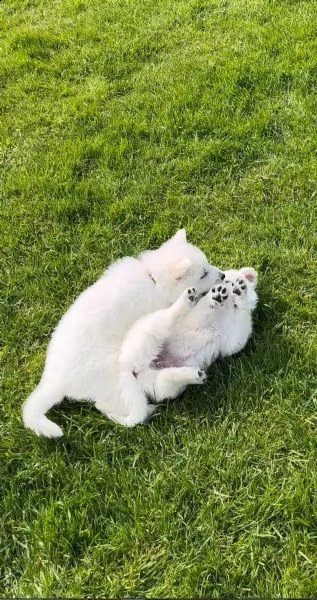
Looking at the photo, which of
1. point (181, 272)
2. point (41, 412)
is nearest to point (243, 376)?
point (181, 272)

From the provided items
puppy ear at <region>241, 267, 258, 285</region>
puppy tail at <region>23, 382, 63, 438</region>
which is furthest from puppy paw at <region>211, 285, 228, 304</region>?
puppy tail at <region>23, 382, 63, 438</region>

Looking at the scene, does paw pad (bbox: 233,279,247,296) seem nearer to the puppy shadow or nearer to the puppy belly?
the puppy shadow

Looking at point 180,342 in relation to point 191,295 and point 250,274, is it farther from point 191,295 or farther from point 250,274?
point 250,274

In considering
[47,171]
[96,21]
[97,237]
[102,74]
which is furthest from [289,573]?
[96,21]

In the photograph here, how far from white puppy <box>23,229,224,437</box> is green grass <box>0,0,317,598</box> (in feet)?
0.46

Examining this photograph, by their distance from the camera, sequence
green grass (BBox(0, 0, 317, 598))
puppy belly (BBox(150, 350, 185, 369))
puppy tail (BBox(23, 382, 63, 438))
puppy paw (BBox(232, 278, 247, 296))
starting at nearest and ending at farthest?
1. green grass (BBox(0, 0, 317, 598))
2. puppy tail (BBox(23, 382, 63, 438))
3. puppy belly (BBox(150, 350, 185, 369))
4. puppy paw (BBox(232, 278, 247, 296))

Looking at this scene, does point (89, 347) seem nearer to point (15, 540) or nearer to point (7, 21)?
point (15, 540)

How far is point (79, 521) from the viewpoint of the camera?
2754mm

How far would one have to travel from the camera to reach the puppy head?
3529 millimetres

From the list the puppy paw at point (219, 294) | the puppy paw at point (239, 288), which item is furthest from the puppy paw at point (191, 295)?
the puppy paw at point (239, 288)

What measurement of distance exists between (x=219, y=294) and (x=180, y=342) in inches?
13.1

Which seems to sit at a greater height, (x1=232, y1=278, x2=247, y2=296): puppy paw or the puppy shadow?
(x1=232, y1=278, x2=247, y2=296): puppy paw

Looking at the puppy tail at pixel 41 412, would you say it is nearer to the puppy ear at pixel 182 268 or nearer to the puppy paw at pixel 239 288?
the puppy ear at pixel 182 268

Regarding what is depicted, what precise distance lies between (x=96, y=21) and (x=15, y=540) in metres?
5.58
